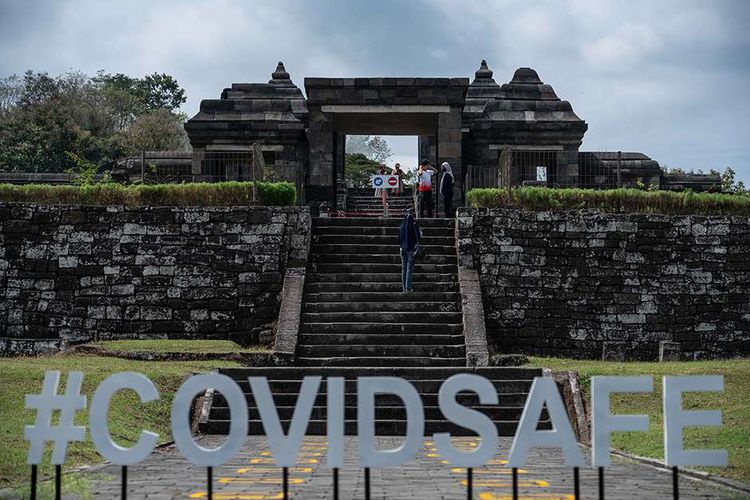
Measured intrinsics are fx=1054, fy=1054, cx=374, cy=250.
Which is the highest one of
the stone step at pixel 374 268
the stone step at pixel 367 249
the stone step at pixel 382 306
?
the stone step at pixel 367 249

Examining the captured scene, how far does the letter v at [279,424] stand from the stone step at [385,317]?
940 centimetres

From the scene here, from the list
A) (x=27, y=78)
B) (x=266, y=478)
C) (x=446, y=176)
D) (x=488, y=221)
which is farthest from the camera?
(x=27, y=78)

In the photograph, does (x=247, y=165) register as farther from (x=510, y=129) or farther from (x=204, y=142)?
(x=510, y=129)

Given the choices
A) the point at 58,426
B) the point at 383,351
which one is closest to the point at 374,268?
the point at 383,351

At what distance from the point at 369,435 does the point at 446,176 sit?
14.3 metres

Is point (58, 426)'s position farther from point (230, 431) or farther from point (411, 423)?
point (411, 423)

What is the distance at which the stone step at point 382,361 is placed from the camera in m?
14.6

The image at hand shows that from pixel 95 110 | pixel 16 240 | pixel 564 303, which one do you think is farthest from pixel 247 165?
pixel 95 110

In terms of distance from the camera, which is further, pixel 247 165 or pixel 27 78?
pixel 27 78

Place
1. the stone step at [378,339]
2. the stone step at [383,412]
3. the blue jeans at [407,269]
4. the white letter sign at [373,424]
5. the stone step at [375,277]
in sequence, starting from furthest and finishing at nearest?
1. the stone step at [375,277]
2. the blue jeans at [407,269]
3. the stone step at [378,339]
4. the stone step at [383,412]
5. the white letter sign at [373,424]

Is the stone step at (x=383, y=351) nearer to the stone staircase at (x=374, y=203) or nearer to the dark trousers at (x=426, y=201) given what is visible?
the dark trousers at (x=426, y=201)

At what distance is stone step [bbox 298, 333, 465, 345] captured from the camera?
15.4 m

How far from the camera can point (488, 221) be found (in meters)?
17.7

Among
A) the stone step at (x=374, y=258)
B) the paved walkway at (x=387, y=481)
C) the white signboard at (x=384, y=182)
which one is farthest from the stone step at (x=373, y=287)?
the paved walkway at (x=387, y=481)
